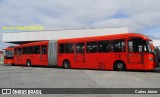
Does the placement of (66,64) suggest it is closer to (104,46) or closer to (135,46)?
(104,46)

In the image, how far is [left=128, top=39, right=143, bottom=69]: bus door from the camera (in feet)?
59.9

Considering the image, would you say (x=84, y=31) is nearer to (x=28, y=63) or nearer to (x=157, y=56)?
(x=28, y=63)

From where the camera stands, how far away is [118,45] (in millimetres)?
19391

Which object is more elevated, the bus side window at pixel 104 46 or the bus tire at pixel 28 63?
the bus side window at pixel 104 46

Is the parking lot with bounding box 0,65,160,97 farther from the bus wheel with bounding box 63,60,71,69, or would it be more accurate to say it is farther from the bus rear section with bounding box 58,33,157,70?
the bus wheel with bounding box 63,60,71,69

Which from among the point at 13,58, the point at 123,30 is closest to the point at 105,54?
the point at 13,58

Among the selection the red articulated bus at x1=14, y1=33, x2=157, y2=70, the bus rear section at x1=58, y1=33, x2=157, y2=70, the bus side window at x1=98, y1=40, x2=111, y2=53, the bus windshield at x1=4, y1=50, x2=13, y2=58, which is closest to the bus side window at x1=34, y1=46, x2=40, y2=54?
the red articulated bus at x1=14, y1=33, x2=157, y2=70

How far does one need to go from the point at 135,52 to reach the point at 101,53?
9.81 feet

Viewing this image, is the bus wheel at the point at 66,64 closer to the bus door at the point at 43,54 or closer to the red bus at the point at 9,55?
the bus door at the point at 43,54

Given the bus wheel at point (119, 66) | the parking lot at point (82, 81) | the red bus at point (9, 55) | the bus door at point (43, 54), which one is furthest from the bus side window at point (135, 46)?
the red bus at point (9, 55)

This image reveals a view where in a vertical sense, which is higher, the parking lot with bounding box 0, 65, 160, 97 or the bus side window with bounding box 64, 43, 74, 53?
the bus side window with bounding box 64, 43, 74, 53

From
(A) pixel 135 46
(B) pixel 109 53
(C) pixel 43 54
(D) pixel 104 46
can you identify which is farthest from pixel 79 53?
(A) pixel 135 46

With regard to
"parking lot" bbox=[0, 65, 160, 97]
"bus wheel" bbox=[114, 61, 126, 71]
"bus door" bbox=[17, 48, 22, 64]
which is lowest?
"parking lot" bbox=[0, 65, 160, 97]

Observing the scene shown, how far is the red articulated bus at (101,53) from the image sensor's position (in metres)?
18.3
